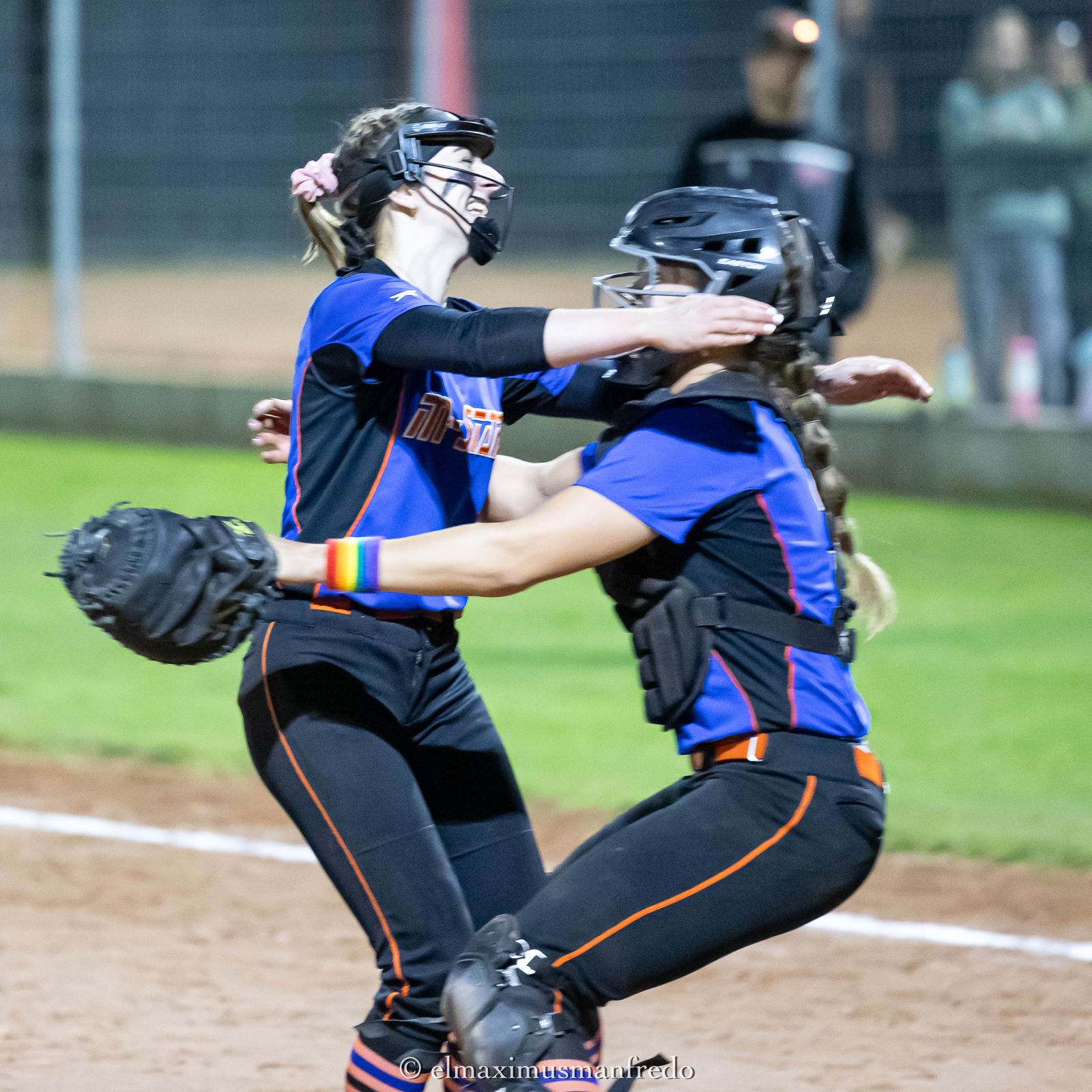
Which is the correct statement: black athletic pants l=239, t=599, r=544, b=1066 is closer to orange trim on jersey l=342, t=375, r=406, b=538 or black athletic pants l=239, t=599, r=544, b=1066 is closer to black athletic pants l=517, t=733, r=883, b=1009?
orange trim on jersey l=342, t=375, r=406, b=538

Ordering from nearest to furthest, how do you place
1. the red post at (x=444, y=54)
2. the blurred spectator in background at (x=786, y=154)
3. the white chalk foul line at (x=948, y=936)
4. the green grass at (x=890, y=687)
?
the white chalk foul line at (x=948, y=936), the green grass at (x=890, y=687), the blurred spectator in background at (x=786, y=154), the red post at (x=444, y=54)

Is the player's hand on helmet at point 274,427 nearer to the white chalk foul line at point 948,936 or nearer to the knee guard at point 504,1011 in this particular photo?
the knee guard at point 504,1011

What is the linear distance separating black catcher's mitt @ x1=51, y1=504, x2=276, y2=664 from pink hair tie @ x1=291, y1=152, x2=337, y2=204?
2.83ft

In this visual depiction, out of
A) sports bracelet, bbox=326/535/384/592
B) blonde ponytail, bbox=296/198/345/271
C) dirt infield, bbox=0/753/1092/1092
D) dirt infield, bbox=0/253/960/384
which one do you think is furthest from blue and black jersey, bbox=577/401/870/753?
dirt infield, bbox=0/253/960/384

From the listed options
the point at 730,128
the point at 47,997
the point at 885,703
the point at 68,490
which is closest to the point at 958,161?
the point at 730,128

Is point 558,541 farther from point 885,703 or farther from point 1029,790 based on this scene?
point 885,703

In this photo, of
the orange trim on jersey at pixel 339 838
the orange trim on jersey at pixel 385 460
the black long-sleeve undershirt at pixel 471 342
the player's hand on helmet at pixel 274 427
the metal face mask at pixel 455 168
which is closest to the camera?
the black long-sleeve undershirt at pixel 471 342

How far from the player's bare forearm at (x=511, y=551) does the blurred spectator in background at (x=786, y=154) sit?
204 inches

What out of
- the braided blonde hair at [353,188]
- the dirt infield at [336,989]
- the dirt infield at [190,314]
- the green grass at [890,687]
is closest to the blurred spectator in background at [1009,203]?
the green grass at [890,687]

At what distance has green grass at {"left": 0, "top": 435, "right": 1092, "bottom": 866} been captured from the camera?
6.36 meters

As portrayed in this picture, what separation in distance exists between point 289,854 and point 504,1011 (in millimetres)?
3133

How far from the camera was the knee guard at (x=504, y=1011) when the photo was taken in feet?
9.18

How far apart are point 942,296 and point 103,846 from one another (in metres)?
7.17

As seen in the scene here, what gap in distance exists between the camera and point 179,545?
295 cm
